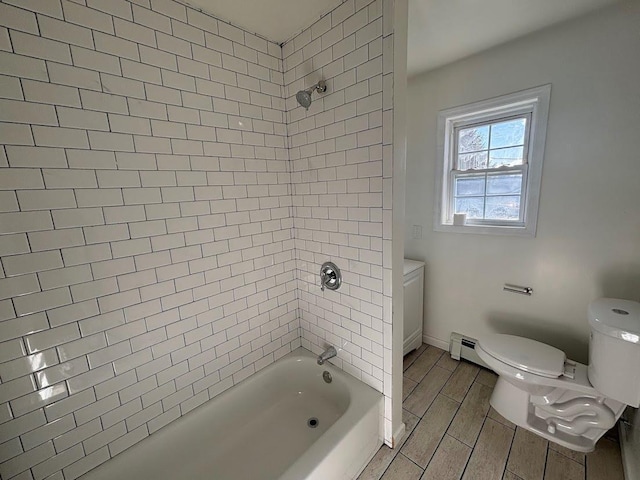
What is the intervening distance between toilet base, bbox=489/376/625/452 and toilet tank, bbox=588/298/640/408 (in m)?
0.19

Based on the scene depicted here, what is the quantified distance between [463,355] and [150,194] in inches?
100

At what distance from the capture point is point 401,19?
1105mm

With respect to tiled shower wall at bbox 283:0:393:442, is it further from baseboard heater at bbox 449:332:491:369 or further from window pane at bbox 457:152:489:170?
window pane at bbox 457:152:489:170

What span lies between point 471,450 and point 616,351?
0.90 meters

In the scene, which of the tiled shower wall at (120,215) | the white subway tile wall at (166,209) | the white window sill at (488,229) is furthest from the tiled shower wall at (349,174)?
the white window sill at (488,229)

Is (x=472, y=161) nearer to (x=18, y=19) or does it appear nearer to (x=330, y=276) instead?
(x=330, y=276)

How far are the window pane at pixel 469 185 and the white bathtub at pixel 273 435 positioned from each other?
1.68 meters

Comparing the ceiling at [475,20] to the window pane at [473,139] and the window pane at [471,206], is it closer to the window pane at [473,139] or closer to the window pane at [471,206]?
the window pane at [473,139]

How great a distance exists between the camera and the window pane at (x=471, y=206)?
6.59ft

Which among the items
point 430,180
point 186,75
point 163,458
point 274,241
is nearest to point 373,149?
point 274,241

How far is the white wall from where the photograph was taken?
1391 millimetres

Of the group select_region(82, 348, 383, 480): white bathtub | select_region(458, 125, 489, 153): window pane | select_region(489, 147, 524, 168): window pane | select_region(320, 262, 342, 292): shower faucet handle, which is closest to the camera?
select_region(82, 348, 383, 480): white bathtub

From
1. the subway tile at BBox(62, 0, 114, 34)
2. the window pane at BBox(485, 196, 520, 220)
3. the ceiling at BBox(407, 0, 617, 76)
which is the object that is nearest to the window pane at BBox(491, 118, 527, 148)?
the window pane at BBox(485, 196, 520, 220)

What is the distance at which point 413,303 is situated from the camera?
2172 mm
